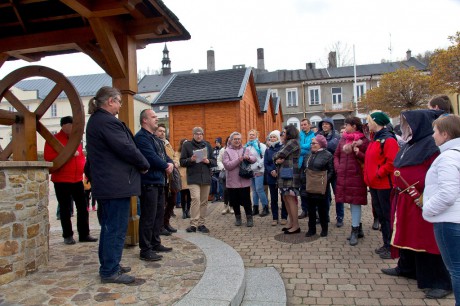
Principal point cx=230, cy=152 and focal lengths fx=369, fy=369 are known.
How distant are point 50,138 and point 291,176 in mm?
3816

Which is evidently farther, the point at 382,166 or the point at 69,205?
the point at 69,205

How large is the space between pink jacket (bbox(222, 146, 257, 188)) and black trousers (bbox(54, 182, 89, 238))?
8.51ft

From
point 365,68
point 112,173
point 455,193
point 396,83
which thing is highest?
point 365,68

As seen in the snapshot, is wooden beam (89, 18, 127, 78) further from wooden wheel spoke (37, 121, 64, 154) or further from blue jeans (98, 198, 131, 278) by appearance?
blue jeans (98, 198, 131, 278)

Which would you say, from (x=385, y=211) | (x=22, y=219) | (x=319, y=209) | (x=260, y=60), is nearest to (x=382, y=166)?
(x=385, y=211)

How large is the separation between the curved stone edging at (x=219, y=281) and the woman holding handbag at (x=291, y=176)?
1.68m

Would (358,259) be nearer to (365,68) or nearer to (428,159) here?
(428,159)

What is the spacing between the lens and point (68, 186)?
5648 mm

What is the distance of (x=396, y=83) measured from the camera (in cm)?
3066

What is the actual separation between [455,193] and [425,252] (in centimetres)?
116

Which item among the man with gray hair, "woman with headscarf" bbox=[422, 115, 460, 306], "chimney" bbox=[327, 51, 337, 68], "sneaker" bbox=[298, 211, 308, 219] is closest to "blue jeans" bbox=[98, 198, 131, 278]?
the man with gray hair

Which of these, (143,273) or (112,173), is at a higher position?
(112,173)

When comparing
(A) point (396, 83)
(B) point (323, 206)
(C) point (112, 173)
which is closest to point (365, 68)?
(A) point (396, 83)

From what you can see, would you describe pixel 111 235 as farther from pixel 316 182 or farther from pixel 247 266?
pixel 316 182
